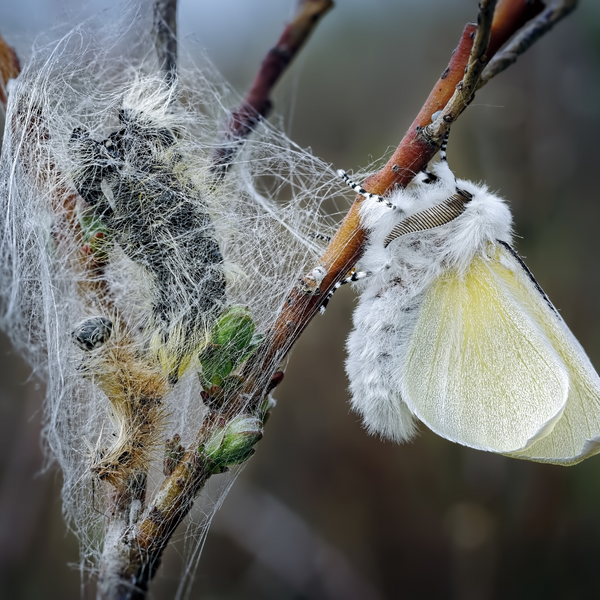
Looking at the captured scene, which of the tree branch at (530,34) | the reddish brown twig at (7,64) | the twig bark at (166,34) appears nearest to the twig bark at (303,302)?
the tree branch at (530,34)

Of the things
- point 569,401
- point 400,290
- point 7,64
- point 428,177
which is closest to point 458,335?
point 400,290

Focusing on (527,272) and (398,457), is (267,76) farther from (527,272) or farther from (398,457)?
(398,457)

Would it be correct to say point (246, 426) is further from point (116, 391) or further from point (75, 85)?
point (75, 85)

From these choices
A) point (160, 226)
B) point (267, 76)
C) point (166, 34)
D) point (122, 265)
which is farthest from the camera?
point (267, 76)

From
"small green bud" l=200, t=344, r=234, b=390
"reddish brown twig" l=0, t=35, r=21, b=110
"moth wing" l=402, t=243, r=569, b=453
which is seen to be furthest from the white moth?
"reddish brown twig" l=0, t=35, r=21, b=110

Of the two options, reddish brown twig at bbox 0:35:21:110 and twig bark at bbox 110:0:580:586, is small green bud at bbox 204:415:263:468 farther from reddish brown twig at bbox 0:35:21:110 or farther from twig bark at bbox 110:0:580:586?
reddish brown twig at bbox 0:35:21:110

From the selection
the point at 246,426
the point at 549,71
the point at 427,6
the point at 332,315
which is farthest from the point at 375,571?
the point at 427,6
